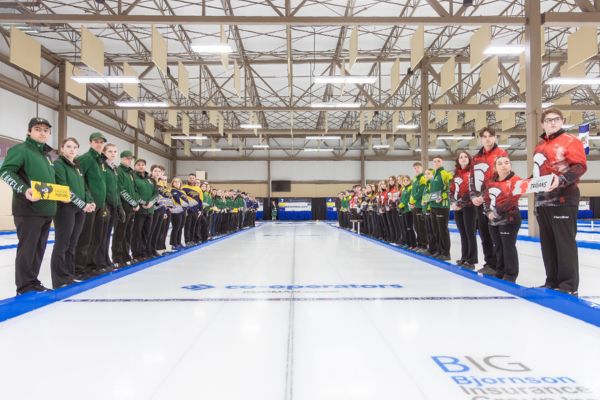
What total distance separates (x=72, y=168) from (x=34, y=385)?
2.48 m

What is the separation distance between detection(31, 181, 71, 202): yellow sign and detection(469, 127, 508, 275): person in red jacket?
3.68m

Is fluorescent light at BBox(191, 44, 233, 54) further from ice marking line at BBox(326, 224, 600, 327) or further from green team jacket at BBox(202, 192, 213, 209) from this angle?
ice marking line at BBox(326, 224, 600, 327)

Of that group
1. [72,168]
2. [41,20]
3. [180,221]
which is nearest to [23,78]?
[41,20]

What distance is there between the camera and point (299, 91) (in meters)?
20.8

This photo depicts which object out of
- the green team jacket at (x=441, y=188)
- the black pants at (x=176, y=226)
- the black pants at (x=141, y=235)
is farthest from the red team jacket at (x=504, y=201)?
the black pants at (x=176, y=226)

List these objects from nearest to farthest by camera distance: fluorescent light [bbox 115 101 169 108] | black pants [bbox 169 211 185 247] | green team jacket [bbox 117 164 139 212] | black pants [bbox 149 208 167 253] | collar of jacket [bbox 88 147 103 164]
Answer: collar of jacket [bbox 88 147 103 164]
green team jacket [bbox 117 164 139 212]
black pants [bbox 149 208 167 253]
black pants [bbox 169 211 185 247]
fluorescent light [bbox 115 101 169 108]

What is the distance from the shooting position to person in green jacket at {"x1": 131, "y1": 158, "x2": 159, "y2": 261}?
19.2ft

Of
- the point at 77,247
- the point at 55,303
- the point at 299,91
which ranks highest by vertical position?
the point at 299,91

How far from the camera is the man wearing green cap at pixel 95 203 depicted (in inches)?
172

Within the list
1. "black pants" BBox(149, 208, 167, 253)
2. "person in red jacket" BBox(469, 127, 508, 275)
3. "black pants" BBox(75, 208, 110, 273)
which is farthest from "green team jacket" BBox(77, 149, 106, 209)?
"person in red jacket" BBox(469, 127, 508, 275)

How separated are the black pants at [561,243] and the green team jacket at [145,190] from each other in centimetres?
457

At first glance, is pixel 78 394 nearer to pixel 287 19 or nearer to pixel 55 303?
pixel 55 303

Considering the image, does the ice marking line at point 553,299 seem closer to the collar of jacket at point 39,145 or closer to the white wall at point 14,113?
the collar of jacket at point 39,145

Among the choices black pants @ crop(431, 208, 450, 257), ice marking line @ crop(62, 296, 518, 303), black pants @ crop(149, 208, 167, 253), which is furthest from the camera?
black pants @ crop(149, 208, 167, 253)
